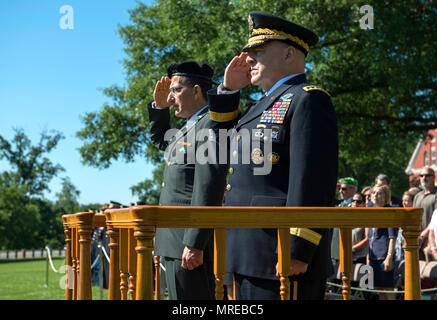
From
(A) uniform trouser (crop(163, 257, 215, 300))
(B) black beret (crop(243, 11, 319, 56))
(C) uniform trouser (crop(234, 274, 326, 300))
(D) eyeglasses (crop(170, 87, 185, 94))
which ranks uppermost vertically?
(B) black beret (crop(243, 11, 319, 56))

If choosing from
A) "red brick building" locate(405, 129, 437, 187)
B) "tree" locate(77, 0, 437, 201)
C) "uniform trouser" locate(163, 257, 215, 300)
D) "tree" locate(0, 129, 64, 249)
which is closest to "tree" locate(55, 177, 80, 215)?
"tree" locate(0, 129, 64, 249)

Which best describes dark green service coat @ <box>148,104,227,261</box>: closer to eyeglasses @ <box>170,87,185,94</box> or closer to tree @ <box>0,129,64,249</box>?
eyeglasses @ <box>170,87,185,94</box>

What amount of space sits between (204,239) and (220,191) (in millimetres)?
377

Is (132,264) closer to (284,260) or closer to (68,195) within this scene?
(284,260)

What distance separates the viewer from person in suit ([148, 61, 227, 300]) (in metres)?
4.02

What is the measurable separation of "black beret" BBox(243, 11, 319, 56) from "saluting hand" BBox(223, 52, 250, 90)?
17 centimetres

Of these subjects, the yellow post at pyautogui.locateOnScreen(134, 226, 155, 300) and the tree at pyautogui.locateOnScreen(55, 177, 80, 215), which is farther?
the tree at pyautogui.locateOnScreen(55, 177, 80, 215)

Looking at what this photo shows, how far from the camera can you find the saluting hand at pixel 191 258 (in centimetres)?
389

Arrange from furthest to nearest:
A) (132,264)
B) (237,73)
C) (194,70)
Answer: (194,70)
(237,73)
(132,264)

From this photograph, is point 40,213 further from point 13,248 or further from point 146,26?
point 146,26

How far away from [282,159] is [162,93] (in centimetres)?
216

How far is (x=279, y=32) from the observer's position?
11.4ft

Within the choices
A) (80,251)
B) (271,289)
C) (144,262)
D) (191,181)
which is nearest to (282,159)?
(271,289)

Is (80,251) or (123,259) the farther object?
(80,251)
